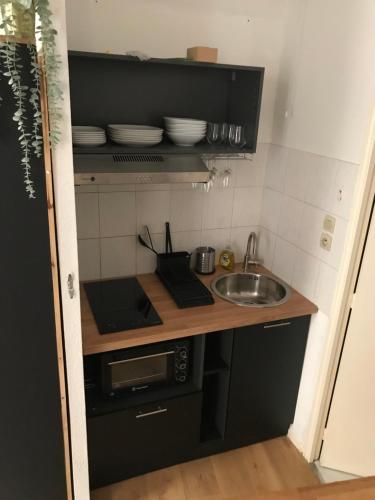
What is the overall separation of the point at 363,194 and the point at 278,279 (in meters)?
0.79

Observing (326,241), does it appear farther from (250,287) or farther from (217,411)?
(217,411)

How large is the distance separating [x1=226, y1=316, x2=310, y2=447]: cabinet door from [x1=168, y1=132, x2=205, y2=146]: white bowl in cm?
95

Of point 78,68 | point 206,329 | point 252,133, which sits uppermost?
point 78,68

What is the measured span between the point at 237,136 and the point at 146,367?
4.05ft

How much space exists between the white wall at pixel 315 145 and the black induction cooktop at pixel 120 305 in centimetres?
85

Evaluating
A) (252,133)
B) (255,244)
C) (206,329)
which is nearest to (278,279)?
(255,244)

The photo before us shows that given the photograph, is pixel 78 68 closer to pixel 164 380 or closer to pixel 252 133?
pixel 252 133

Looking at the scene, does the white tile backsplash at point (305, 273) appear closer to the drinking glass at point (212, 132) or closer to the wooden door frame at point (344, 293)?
the wooden door frame at point (344, 293)

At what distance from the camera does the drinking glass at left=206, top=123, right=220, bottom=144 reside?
206 centimetres

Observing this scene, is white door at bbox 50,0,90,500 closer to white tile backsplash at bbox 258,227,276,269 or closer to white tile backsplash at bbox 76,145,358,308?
white tile backsplash at bbox 76,145,358,308

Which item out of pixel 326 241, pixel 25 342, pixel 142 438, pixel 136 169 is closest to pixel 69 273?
pixel 25 342

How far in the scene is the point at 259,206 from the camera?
2.55 m

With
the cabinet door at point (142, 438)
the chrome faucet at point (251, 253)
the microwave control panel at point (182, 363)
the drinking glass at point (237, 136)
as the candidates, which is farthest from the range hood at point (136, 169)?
the cabinet door at point (142, 438)

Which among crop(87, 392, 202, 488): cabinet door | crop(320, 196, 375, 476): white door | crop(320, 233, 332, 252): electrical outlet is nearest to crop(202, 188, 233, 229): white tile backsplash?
crop(320, 233, 332, 252): electrical outlet
